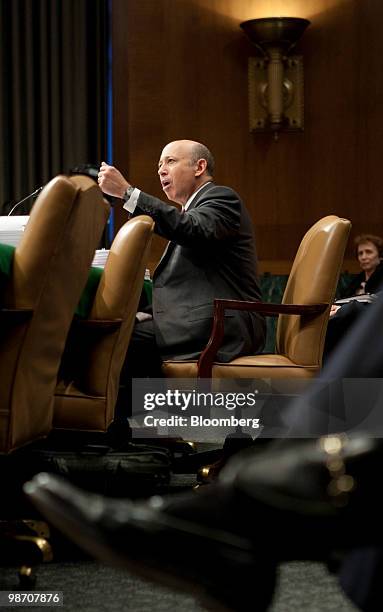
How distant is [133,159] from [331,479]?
563cm

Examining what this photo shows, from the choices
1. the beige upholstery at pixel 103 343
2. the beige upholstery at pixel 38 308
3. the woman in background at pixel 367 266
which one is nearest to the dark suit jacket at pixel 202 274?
the beige upholstery at pixel 103 343

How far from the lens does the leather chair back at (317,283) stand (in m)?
3.24

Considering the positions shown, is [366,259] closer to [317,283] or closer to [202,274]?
[202,274]

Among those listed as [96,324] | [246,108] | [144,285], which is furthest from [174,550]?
[246,108]

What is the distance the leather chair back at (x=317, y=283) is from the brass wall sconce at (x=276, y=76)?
10.9 ft

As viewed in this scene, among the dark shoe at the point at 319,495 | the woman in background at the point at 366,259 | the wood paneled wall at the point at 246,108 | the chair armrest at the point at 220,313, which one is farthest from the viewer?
the wood paneled wall at the point at 246,108

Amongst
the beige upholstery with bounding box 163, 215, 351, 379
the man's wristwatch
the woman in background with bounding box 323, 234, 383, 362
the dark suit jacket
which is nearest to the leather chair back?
the beige upholstery with bounding box 163, 215, 351, 379

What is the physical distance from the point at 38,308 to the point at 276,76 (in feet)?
15.3

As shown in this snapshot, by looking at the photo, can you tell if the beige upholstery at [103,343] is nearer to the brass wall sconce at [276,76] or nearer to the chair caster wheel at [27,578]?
the chair caster wheel at [27,578]

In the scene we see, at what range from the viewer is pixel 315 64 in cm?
659

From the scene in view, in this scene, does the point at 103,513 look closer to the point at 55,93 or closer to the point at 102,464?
the point at 102,464

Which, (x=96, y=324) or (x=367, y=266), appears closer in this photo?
(x=96, y=324)

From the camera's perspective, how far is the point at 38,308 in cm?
212

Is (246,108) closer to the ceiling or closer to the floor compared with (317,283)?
closer to the ceiling
